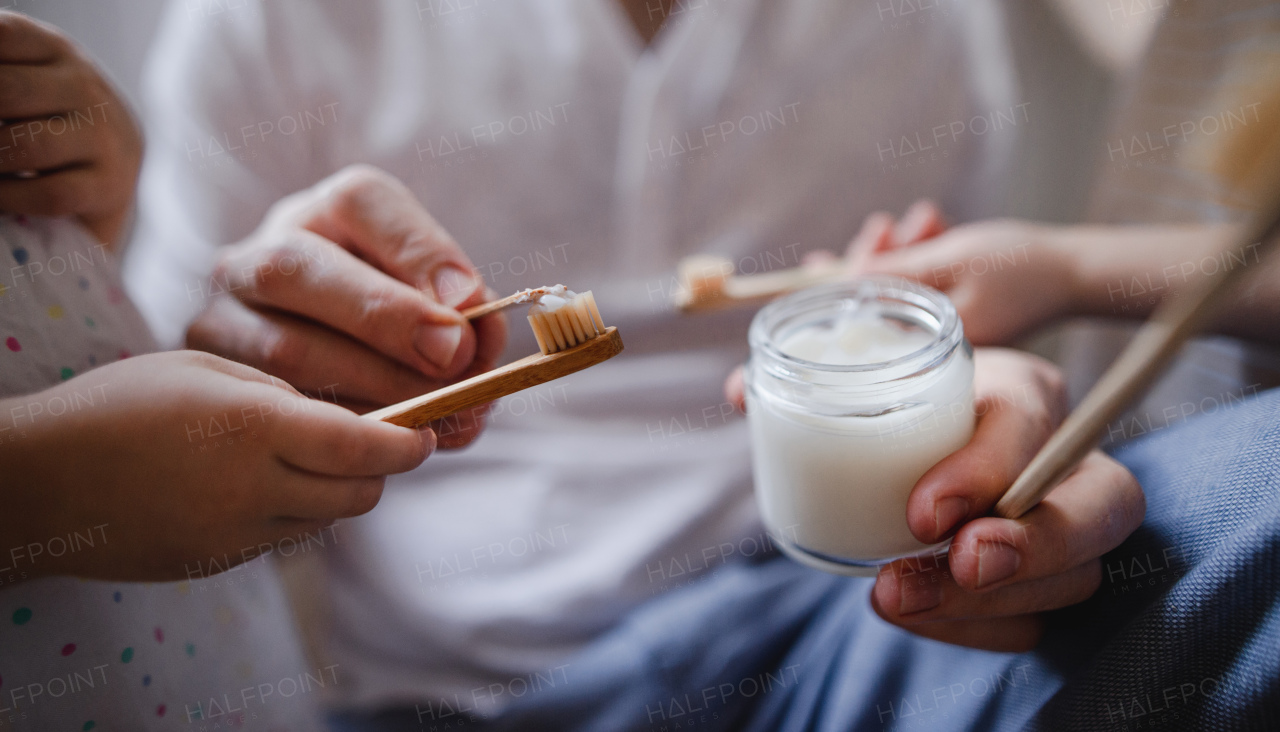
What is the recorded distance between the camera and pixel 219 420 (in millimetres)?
255

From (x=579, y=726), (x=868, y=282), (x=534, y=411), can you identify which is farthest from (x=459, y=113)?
(x=579, y=726)

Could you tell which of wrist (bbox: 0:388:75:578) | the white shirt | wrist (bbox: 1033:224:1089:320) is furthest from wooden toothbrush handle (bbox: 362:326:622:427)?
wrist (bbox: 1033:224:1089:320)

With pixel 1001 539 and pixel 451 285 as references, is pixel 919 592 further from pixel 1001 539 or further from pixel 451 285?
pixel 451 285

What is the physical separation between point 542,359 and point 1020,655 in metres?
0.29

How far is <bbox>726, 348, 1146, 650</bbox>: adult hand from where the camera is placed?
31 centimetres

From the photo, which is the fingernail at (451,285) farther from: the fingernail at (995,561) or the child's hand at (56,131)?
the fingernail at (995,561)

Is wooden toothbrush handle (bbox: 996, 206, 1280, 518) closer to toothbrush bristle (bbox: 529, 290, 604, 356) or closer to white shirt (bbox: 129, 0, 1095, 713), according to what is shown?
toothbrush bristle (bbox: 529, 290, 604, 356)

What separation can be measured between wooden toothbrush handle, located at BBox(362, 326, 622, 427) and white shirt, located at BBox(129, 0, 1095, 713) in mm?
210

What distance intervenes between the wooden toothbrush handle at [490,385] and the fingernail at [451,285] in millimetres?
77

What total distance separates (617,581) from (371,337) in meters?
0.30

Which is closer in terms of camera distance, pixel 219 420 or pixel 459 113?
pixel 219 420

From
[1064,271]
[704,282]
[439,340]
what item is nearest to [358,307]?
[439,340]

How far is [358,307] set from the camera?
0.32 m

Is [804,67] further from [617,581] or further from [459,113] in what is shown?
[617,581]
